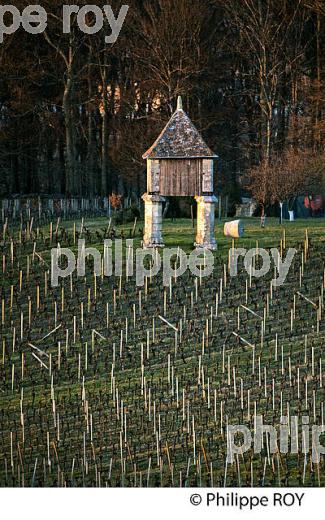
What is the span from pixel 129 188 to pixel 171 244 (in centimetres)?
3559

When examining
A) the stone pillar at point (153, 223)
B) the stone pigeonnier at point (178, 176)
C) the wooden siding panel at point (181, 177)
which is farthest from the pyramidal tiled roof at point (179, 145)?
the stone pillar at point (153, 223)

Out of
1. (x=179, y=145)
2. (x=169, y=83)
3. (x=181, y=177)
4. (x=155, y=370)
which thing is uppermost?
(x=169, y=83)

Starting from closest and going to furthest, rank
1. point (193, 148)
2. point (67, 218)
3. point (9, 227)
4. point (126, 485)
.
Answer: point (126, 485), point (193, 148), point (9, 227), point (67, 218)

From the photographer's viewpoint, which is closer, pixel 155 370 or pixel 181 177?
pixel 155 370

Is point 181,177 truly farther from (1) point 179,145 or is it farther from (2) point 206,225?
(2) point 206,225

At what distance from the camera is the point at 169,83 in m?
69.1

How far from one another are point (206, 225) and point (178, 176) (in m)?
2.14

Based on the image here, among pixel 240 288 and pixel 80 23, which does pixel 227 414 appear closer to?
pixel 240 288

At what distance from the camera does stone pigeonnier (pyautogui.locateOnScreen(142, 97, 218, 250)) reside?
2095 inches

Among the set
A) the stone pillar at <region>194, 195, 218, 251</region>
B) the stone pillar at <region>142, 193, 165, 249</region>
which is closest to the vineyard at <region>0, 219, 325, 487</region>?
the stone pillar at <region>194, 195, 218, 251</region>

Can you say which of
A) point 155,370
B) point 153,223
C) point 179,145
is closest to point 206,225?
point 153,223

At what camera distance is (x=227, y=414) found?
38.7 metres

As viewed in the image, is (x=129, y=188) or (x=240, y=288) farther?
(x=129, y=188)

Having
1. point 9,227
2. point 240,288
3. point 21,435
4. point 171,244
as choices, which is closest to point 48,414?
point 21,435
